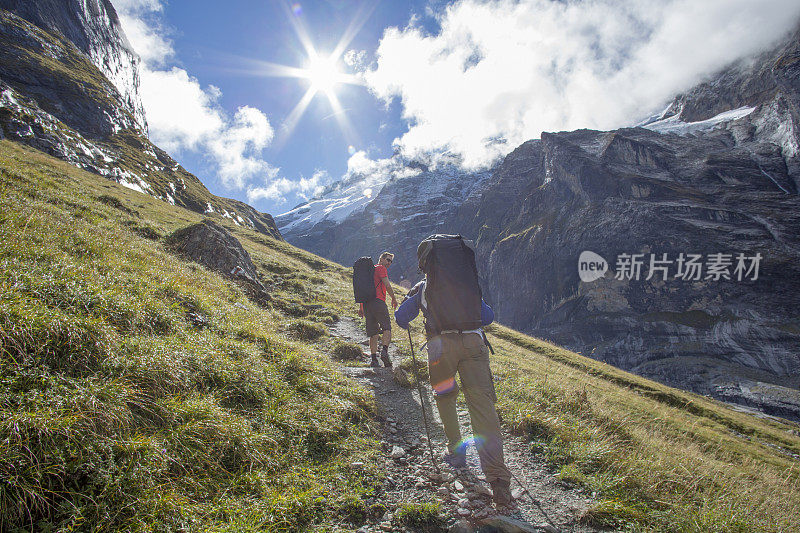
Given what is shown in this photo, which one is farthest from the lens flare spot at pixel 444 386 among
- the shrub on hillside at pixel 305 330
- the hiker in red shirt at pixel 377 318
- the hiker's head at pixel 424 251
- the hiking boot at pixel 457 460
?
the shrub on hillside at pixel 305 330

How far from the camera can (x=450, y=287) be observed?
534 centimetres

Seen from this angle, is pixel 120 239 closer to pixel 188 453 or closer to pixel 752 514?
pixel 188 453

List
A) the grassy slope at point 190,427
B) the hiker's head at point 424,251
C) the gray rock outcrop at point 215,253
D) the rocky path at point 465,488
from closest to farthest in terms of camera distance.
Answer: the grassy slope at point 190,427
the rocky path at point 465,488
the hiker's head at point 424,251
the gray rock outcrop at point 215,253

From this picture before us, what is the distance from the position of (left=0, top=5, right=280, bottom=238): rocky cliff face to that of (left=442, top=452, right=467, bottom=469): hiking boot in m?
65.8

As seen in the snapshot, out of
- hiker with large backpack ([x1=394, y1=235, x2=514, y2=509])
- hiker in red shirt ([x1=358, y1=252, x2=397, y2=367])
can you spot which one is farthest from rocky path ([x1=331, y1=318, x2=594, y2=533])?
hiker in red shirt ([x1=358, y1=252, x2=397, y2=367])

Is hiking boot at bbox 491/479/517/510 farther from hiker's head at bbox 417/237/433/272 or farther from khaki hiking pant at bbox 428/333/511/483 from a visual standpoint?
hiker's head at bbox 417/237/433/272

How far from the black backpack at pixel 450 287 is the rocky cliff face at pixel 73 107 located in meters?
64.7

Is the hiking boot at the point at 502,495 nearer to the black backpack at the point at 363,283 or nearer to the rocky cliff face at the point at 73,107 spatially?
the black backpack at the point at 363,283

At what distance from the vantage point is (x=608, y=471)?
498cm

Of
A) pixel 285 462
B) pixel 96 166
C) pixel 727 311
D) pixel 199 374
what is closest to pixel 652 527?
pixel 285 462

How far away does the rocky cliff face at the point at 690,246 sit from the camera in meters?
103

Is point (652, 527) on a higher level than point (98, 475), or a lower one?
lower

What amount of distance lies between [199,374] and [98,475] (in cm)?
210

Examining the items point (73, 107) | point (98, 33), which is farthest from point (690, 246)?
point (98, 33)
